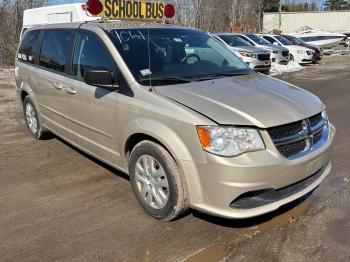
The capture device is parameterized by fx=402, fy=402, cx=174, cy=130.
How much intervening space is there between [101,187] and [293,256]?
226 cm

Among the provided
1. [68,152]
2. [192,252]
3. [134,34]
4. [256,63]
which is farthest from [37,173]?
[256,63]

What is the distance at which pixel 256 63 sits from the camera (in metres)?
15.3

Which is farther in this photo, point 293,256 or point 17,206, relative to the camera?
point 17,206

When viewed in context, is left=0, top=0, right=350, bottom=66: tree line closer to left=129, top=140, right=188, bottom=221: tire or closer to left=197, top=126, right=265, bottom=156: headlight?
left=129, top=140, right=188, bottom=221: tire

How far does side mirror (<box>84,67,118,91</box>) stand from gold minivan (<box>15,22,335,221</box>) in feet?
0.04

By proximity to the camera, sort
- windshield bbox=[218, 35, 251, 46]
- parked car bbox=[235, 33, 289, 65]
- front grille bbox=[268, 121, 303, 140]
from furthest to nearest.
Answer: parked car bbox=[235, 33, 289, 65]
windshield bbox=[218, 35, 251, 46]
front grille bbox=[268, 121, 303, 140]

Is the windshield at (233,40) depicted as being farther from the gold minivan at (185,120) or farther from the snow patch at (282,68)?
the gold minivan at (185,120)

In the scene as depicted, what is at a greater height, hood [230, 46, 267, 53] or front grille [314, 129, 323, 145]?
hood [230, 46, 267, 53]

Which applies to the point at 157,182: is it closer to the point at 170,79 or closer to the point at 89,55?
the point at 170,79

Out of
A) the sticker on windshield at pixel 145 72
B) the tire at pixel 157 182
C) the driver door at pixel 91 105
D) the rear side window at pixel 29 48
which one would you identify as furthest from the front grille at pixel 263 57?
the tire at pixel 157 182

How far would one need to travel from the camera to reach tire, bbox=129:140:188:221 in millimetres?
3412

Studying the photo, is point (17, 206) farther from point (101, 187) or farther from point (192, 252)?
point (192, 252)

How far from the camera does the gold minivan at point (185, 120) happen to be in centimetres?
315

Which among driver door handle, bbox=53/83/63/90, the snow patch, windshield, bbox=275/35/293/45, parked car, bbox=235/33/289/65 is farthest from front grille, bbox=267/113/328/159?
windshield, bbox=275/35/293/45
